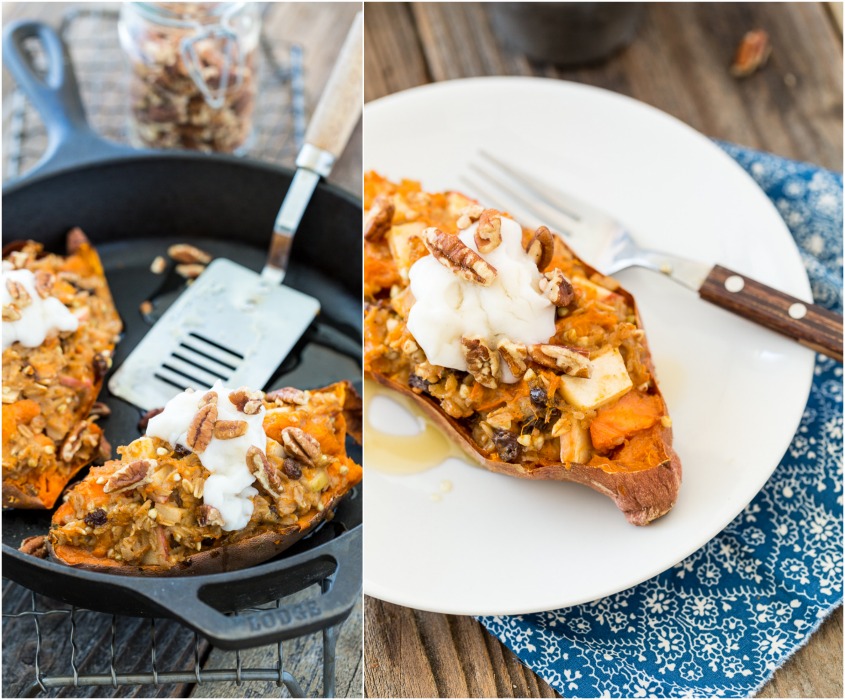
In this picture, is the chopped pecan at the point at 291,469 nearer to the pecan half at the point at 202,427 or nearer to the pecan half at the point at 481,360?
the pecan half at the point at 202,427

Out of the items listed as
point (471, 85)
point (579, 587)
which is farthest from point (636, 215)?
point (579, 587)

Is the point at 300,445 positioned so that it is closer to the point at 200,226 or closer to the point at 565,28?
the point at 200,226

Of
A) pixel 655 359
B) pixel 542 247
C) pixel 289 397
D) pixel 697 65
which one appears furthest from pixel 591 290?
pixel 697 65

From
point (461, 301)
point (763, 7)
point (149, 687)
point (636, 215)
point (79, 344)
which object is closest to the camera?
point (461, 301)

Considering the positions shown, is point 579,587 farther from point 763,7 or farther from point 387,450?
point 763,7

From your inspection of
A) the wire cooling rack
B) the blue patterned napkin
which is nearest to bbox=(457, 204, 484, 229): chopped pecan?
the blue patterned napkin

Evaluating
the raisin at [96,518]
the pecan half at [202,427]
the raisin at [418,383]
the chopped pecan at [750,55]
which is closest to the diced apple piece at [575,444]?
the raisin at [418,383]
